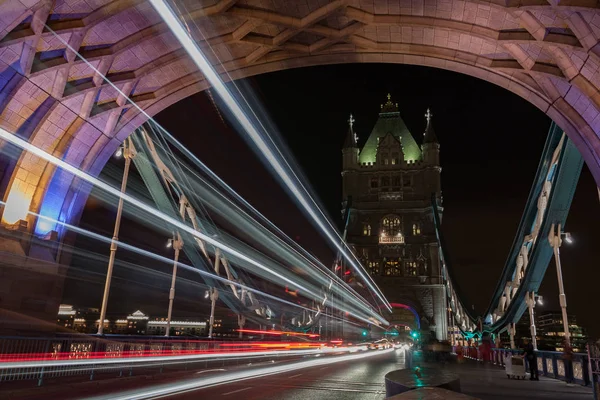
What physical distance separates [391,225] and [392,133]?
952 inches

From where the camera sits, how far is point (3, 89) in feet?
38.2

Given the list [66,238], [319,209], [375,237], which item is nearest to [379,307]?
[375,237]

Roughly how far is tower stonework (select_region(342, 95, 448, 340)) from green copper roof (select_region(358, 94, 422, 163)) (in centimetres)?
22

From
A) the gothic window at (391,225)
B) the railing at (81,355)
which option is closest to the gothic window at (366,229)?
the gothic window at (391,225)

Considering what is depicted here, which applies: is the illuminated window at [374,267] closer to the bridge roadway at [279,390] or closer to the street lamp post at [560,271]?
the street lamp post at [560,271]

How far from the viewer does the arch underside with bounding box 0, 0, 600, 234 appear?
1124 centimetres

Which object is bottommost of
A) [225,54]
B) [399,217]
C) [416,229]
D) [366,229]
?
[225,54]

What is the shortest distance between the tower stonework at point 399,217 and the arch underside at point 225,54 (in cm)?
6660

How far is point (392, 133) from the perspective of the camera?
9788 centimetres

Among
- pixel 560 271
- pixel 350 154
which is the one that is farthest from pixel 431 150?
pixel 560 271

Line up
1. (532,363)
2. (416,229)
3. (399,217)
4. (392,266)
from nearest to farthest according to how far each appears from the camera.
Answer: (532,363)
(392,266)
(416,229)
(399,217)

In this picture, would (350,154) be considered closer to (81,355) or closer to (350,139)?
(350,139)

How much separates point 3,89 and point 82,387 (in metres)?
8.02

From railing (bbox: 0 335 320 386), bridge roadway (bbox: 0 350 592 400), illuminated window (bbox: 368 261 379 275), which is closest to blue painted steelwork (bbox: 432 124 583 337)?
bridge roadway (bbox: 0 350 592 400)
